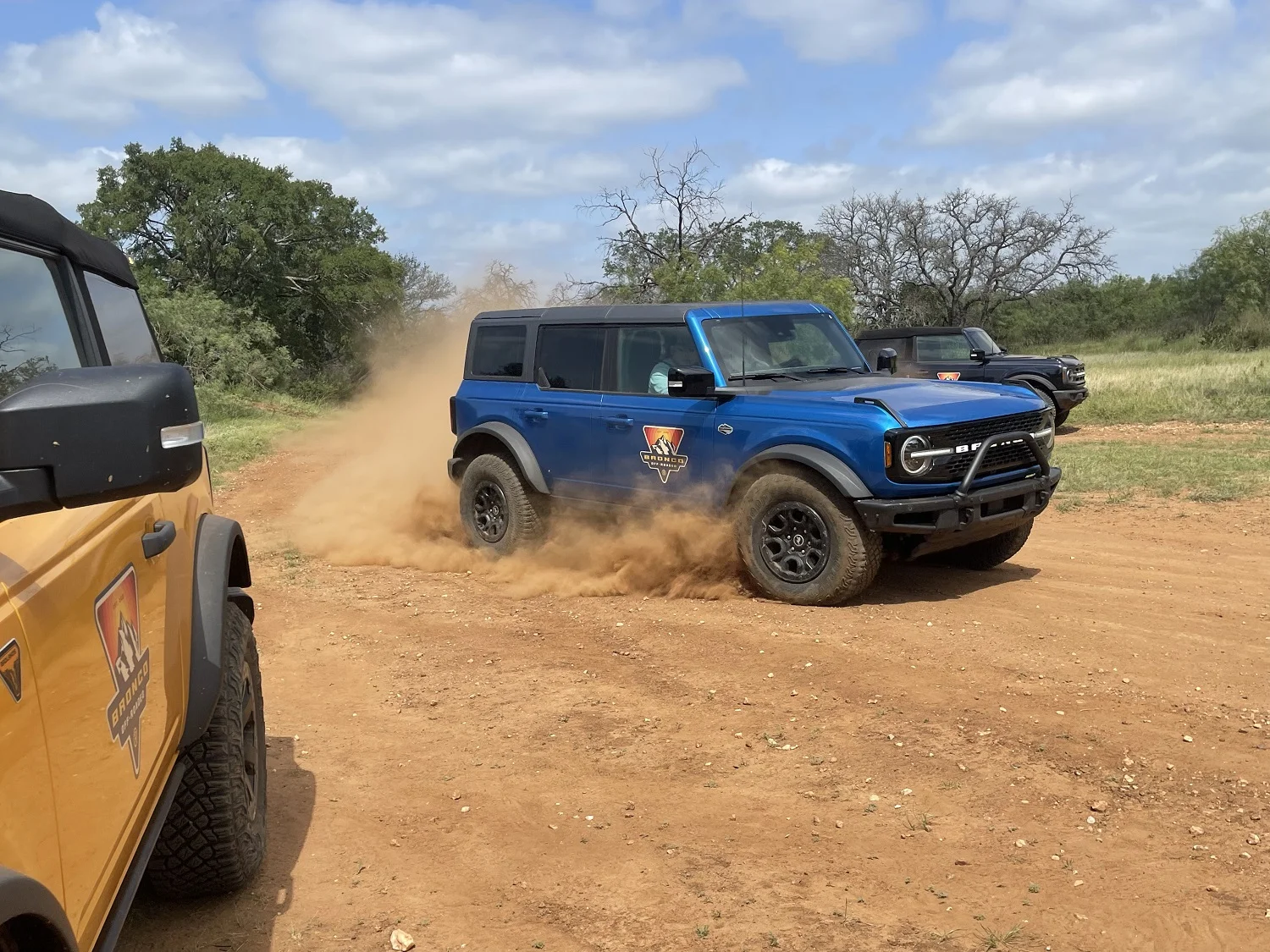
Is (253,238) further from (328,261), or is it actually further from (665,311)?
(665,311)

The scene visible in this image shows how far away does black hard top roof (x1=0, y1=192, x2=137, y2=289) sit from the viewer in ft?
7.31

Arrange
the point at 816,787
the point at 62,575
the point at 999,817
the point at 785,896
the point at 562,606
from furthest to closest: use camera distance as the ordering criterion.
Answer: the point at 562,606 → the point at 816,787 → the point at 999,817 → the point at 785,896 → the point at 62,575

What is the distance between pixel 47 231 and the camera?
2396 millimetres

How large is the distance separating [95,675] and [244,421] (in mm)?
24853

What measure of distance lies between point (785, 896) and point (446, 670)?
2.91 m

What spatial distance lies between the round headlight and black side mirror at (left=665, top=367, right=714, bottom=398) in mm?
1424

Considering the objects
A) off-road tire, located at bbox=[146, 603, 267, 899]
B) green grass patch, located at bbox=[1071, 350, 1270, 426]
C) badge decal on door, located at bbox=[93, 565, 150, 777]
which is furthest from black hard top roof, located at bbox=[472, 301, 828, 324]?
green grass patch, located at bbox=[1071, 350, 1270, 426]

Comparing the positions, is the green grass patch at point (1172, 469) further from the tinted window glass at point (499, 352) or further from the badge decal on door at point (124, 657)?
the badge decal on door at point (124, 657)

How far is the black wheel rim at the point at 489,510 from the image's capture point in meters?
8.80

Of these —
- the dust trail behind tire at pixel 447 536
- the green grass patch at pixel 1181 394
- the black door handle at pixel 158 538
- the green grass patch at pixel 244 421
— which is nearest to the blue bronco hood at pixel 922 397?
the dust trail behind tire at pixel 447 536

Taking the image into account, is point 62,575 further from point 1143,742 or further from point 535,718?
point 1143,742

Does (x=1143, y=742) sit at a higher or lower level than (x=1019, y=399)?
lower

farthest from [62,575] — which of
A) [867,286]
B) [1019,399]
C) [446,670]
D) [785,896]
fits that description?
[867,286]

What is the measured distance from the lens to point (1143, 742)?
442 centimetres
